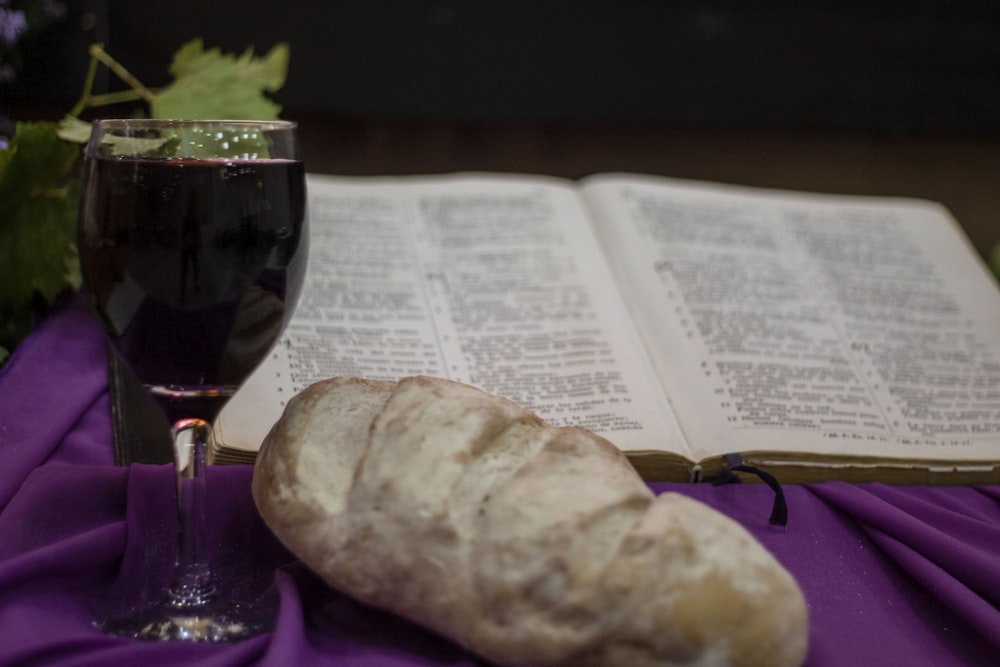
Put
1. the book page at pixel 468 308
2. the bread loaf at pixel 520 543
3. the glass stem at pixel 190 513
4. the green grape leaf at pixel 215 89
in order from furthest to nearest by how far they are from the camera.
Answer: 1. the green grape leaf at pixel 215 89
2. the book page at pixel 468 308
3. the glass stem at pixel 190 513
4. the bread loaf at pixel 520 543

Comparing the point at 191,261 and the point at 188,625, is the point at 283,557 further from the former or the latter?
the point at 191,261

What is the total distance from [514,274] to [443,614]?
56 cm

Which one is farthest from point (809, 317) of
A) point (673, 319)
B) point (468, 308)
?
point (468, 308)

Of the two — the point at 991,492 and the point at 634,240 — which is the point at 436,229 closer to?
the point at 634,240

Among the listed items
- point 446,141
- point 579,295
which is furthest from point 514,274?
point 446,141

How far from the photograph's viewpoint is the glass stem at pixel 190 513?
0.60 metres

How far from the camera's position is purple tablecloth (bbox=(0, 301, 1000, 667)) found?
0.56 m

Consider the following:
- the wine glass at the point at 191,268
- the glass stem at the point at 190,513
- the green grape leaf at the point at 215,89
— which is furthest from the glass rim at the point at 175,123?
the green grape leaf at the point at 215,89

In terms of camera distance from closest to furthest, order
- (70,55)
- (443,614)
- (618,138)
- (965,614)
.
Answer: (443,614) → (965,614) → (70,55) → (618,138)

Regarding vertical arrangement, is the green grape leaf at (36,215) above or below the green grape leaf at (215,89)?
below

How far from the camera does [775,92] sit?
164 cm

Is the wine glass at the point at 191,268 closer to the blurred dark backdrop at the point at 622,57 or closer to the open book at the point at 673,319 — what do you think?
the open book at the point at 673,319

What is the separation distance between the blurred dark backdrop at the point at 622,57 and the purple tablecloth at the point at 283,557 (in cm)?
77

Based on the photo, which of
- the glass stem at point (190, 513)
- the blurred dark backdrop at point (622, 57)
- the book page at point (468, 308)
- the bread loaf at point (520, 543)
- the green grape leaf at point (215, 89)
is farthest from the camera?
the blurred dark backdrop at point (622, 57)
